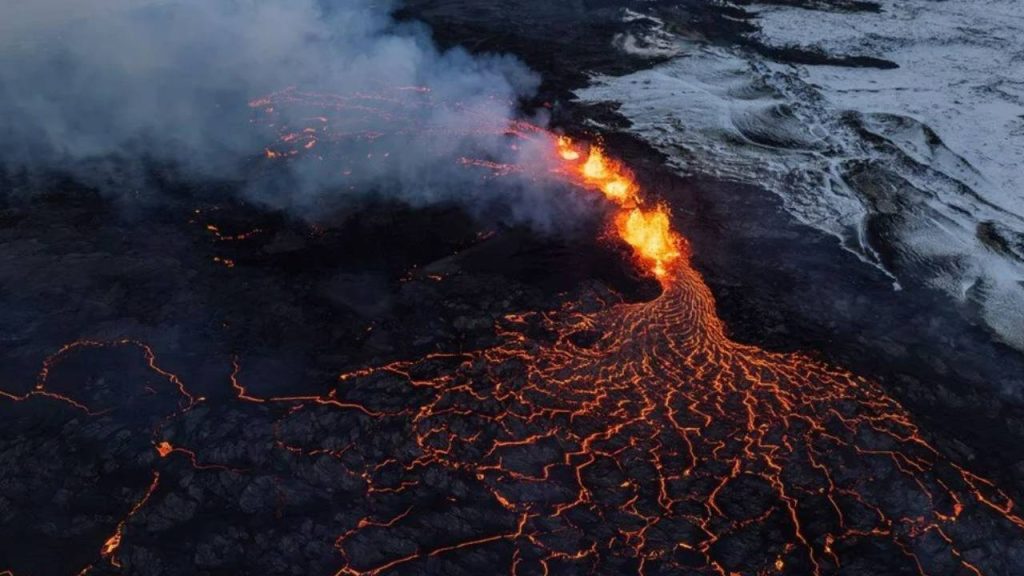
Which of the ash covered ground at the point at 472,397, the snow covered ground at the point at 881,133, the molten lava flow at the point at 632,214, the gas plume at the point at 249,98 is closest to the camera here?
the ash covered ground at the point at 472,397

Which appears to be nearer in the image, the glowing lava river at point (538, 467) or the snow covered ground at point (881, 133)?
the glowing lava river at point (538, 467)

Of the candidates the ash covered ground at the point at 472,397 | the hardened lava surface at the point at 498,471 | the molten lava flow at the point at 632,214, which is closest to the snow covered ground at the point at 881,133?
the ash covered ground at the point at 472,397

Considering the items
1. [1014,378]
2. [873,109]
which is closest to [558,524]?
[1014,378]

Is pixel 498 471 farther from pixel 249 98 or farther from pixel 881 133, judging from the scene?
pixel 881 133

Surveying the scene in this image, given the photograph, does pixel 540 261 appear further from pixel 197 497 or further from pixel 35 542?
pixel 35 542

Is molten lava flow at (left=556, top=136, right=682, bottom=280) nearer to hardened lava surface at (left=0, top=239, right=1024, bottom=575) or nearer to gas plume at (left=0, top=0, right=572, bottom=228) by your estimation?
gas plume at (left=0, top=0, right=572, bottom=228)

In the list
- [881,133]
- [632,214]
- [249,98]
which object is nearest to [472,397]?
[632,214]

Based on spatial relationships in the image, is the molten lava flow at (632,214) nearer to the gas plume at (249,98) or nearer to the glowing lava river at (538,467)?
the gas plume at (249,98)
